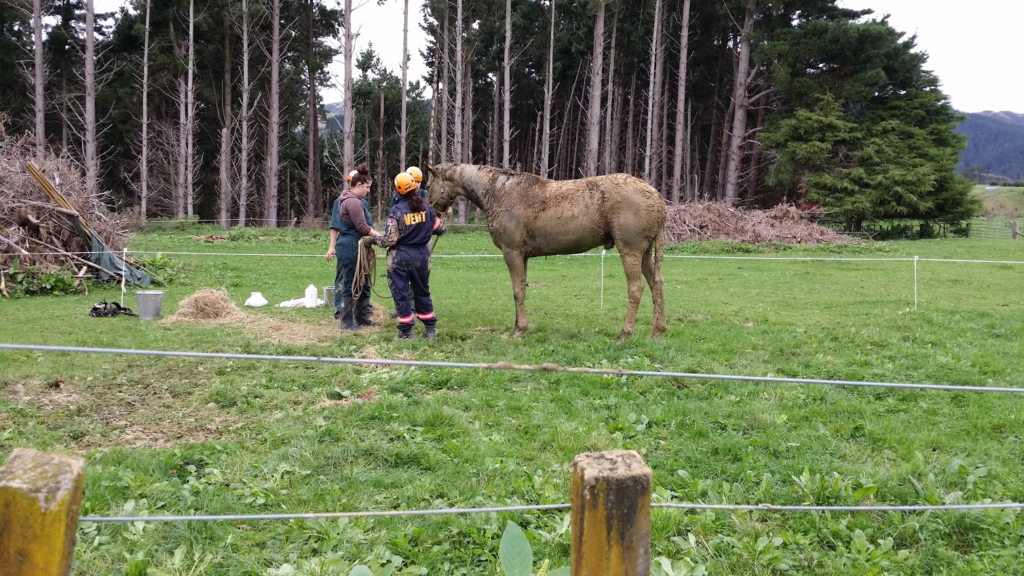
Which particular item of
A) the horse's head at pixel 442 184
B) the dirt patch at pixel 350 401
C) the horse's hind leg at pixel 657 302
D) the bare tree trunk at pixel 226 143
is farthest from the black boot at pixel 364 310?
the bare tree trunk at pixel 226 143

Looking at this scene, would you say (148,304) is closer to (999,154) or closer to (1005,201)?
(1005,201)

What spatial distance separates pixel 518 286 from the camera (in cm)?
843

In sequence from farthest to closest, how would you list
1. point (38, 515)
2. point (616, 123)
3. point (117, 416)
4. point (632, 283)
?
point (616, 123)
point (632, 283)
point (117, 416)
point (38, 515)

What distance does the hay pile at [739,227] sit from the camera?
75.6 feet

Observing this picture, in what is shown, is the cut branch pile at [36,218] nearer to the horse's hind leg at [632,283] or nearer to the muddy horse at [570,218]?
the muddy horse at [570,218]

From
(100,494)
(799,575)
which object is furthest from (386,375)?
(799,575)

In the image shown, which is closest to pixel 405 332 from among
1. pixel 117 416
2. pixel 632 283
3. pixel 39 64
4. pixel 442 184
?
pixel 442 184

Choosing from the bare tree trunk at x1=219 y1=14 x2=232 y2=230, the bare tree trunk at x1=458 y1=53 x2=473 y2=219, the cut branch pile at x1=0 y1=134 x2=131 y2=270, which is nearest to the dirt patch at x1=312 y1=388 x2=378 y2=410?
the cut branch pile at x1=0 y1=134 x2=131 y2=270

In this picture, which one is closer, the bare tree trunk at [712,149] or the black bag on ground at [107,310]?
the black bag on ground at [107,310]

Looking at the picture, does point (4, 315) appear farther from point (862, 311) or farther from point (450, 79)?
point (450, 79)

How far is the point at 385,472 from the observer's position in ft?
13.2

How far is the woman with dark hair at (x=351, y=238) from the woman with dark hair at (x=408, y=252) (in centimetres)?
88

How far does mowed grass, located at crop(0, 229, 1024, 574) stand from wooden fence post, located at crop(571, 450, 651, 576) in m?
1.52

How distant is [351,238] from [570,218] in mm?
3172
